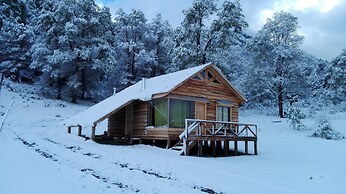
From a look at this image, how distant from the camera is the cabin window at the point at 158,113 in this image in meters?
17.2

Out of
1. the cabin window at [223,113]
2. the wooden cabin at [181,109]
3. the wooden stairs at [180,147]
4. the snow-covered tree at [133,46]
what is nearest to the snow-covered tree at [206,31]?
the snow-covered tree at [133,46]

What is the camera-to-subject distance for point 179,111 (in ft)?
57.5

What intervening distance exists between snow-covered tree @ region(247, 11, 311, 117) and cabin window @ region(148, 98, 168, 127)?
1697cm

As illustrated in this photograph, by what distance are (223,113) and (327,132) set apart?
28.2 ft

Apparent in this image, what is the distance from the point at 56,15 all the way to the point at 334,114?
31454 mm

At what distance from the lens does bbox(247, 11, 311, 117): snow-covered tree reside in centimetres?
3041

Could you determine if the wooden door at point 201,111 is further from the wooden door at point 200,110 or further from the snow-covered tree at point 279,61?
the snow-covered tree at point 279,61

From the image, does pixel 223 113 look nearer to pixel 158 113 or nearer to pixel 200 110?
pixel 200 110

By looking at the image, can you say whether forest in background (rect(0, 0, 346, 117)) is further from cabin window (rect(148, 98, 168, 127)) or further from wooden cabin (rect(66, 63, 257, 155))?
cabin window (rect(148, 98, 168, 127))

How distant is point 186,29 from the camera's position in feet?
102

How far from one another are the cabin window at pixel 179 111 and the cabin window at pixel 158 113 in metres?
0.36

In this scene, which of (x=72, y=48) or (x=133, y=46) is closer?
(x=72, y=48)

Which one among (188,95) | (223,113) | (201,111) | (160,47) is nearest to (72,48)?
(160,47)

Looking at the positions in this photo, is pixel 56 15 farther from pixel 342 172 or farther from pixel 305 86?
pixel 342 172
